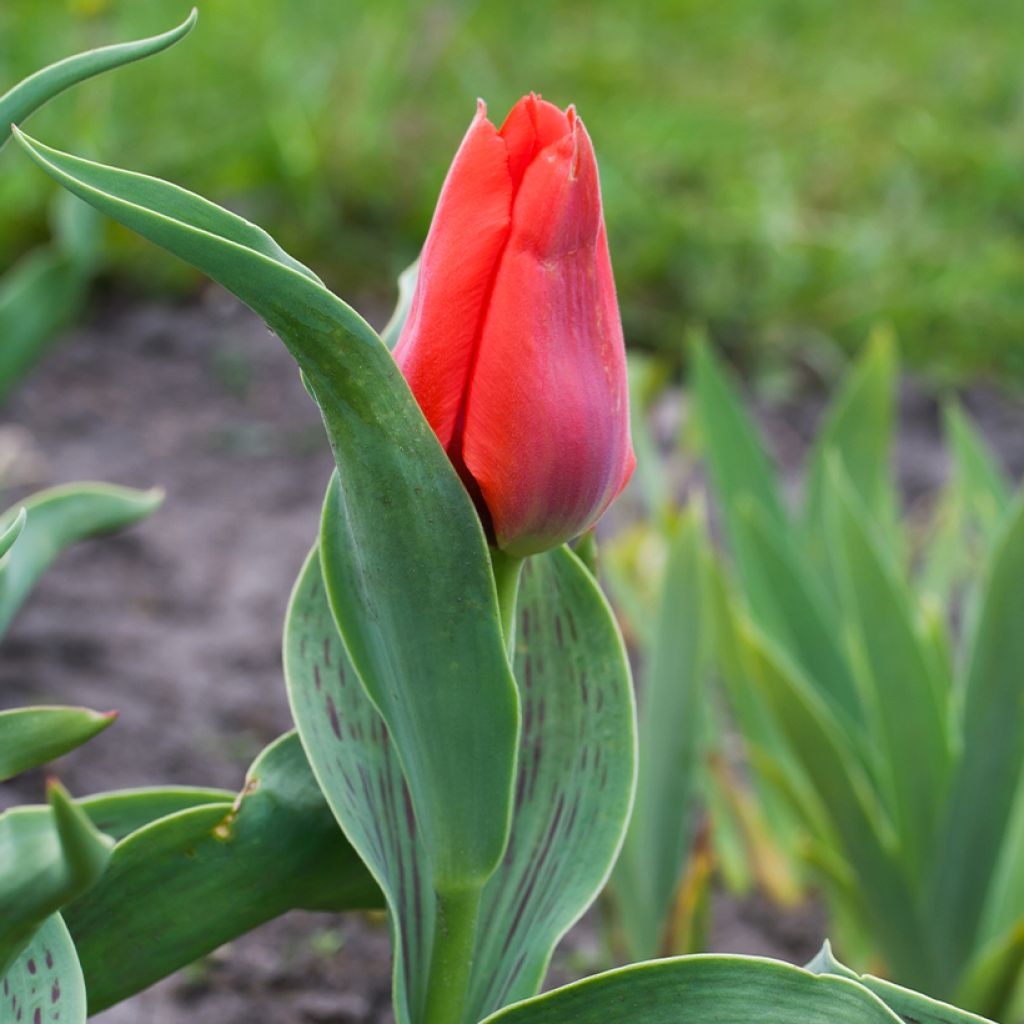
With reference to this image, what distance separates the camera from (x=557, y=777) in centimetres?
62

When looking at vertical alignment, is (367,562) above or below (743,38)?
below

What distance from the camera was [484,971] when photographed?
2.03ft

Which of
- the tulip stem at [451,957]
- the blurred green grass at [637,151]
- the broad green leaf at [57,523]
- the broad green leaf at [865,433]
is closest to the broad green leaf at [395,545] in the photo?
the tulip stem at [451,957]

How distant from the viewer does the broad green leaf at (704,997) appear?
0.50 metres

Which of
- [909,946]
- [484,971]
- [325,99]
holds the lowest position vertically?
[909,946]

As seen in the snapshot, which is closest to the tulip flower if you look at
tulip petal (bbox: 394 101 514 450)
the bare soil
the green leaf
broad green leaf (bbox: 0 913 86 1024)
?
tulip petal (bbox: 394 101 514 450)

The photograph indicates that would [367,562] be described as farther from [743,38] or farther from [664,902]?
[743,38]

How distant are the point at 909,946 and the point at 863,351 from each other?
5.54 ft

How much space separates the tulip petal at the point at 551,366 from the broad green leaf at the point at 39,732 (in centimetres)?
17

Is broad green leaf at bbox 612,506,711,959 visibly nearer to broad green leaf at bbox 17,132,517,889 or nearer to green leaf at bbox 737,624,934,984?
green leaf at bbox 737,624,934,984

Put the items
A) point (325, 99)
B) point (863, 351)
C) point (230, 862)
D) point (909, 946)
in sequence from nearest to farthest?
point (230, 862)
point (909, 946)
point (863, 351)
point (325, 99)

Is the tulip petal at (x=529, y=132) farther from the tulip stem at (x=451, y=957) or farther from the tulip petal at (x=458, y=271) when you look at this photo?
the tulip stem at (x=451, y=957)

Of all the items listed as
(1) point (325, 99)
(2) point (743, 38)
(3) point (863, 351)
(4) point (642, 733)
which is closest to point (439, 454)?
(4) point (642, 733)

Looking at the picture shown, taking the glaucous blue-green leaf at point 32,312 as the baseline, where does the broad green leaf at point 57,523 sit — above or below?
below
